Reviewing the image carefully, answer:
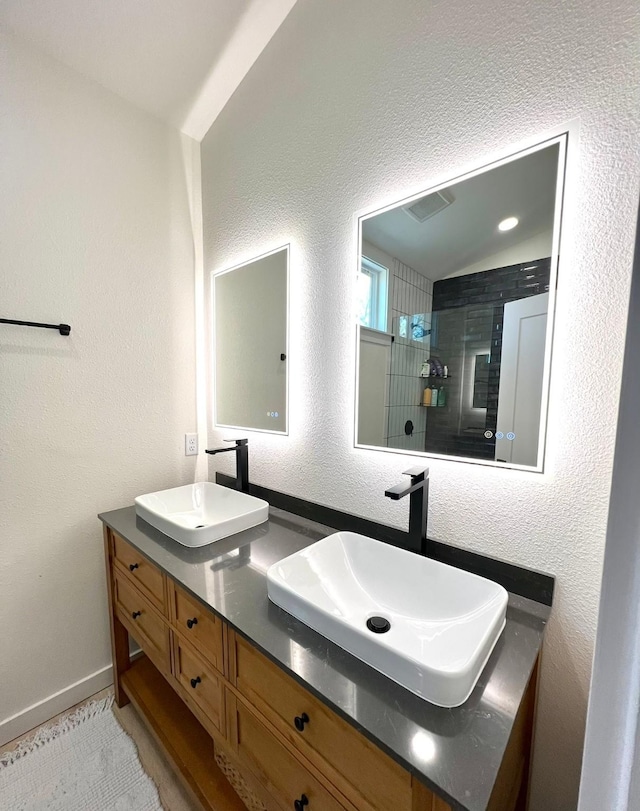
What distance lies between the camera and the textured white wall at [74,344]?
1279mm

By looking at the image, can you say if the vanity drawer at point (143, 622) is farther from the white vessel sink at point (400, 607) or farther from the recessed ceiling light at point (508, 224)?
the recessed ceiling light at point (508, 224)

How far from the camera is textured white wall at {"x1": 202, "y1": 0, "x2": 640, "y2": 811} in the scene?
752 millimetres

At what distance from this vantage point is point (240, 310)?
164 centimetres

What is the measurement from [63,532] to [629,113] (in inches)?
86.3

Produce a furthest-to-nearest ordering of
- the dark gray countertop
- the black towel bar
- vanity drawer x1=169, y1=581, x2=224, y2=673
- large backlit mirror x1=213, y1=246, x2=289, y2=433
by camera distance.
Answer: large backlit mirror x1=213, y1=246, x2=289, y2=433 → the black towel bar → vanity drawer x1=169, y1=581, x2=224, y2=673 → the dark gray countertop

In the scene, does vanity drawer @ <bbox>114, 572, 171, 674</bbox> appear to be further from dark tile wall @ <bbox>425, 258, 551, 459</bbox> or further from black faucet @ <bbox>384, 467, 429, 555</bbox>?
dark tile wall @ <bbox>425, 258, 551, 459</bbox>

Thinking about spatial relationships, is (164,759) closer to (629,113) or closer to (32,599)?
(32,599)

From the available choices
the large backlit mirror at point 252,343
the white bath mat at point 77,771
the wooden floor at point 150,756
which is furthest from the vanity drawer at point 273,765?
the large backlit mirror at point 252,343

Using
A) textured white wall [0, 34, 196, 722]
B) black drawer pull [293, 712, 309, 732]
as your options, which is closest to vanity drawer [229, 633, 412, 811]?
black drawer pull [293, 712, 309, 732]

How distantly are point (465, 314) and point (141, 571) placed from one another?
→ 137cm

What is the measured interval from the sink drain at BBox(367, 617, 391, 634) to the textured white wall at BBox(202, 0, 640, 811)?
0.30 metres

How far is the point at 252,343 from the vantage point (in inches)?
62.8

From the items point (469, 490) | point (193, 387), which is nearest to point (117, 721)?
point (193, 387)

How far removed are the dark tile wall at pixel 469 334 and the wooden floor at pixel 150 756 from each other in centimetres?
142
